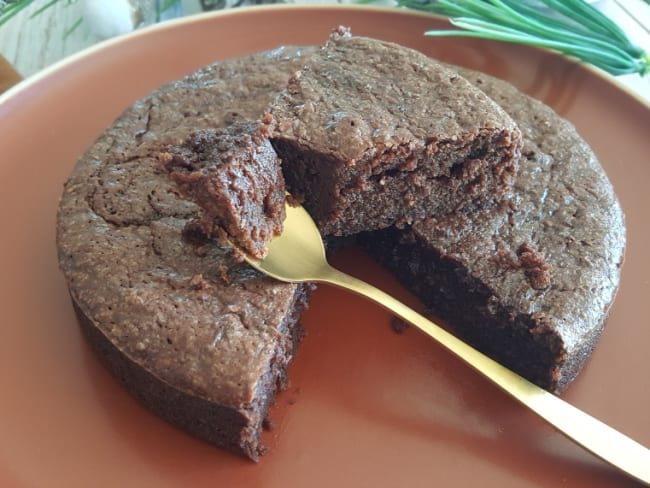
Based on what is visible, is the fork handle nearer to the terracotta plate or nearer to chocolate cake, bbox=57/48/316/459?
the terracotta plate

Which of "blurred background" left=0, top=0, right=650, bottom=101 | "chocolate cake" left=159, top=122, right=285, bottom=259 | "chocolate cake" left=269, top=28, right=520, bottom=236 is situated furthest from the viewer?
"blurred background" left=0, top=0, right=650, bottom=101

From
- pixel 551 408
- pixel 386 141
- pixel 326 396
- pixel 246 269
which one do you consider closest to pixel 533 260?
pixel 551 408

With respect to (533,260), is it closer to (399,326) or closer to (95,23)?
(399,326)

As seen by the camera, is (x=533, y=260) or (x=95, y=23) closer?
(x=533, y=260)

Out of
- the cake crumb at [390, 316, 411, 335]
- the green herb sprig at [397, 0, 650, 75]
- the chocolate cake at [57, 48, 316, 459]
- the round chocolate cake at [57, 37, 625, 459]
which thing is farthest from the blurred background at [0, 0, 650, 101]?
the cake crumb at [390, 316, 411, 335]

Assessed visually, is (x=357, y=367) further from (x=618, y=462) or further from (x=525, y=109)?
Answer: (x=525, y=109)

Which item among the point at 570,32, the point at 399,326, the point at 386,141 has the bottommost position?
the point at 399,326

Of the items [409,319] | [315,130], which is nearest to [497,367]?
[409,319]
